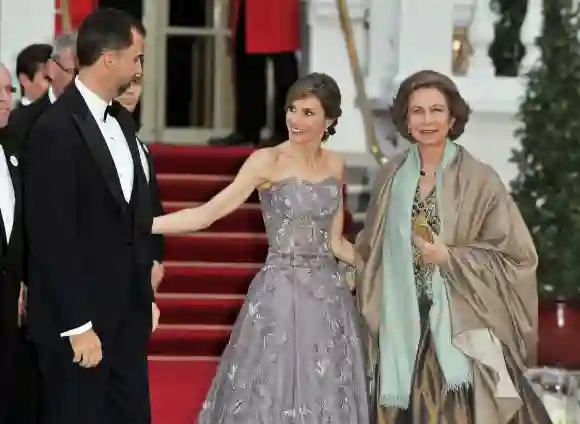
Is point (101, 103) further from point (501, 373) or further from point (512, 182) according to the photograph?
point (512, 182)

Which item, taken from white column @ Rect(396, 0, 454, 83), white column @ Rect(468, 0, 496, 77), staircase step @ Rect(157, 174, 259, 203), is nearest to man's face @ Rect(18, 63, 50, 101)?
staircase step @ Rect(157, 174, 259, 203)

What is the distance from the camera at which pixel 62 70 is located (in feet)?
16.5

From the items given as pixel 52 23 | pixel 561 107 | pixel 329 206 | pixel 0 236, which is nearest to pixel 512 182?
pixel 561 107

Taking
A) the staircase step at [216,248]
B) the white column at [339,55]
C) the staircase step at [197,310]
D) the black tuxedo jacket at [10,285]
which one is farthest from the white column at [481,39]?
the black tuxedo jacket at [10,285]

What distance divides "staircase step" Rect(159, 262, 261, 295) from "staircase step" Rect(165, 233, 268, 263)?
6.7 inches

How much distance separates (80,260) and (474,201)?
1.49 metres

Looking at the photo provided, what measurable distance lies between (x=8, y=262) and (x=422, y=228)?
143 cm

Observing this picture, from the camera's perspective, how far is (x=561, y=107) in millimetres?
6383

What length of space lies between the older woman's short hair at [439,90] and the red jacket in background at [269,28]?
12.7 ft

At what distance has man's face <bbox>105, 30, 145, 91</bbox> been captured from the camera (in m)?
3.35

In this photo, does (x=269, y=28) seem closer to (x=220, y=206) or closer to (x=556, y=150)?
(x=556, y=150)

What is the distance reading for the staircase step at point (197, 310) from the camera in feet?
22.7

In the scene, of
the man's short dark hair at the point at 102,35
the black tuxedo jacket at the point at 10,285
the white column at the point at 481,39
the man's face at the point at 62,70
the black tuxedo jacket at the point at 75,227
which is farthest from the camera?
the white column at the point at 481,39

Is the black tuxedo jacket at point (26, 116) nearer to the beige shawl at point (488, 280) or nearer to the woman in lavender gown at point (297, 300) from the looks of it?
the woman in lavender gown at point (297, 300)
